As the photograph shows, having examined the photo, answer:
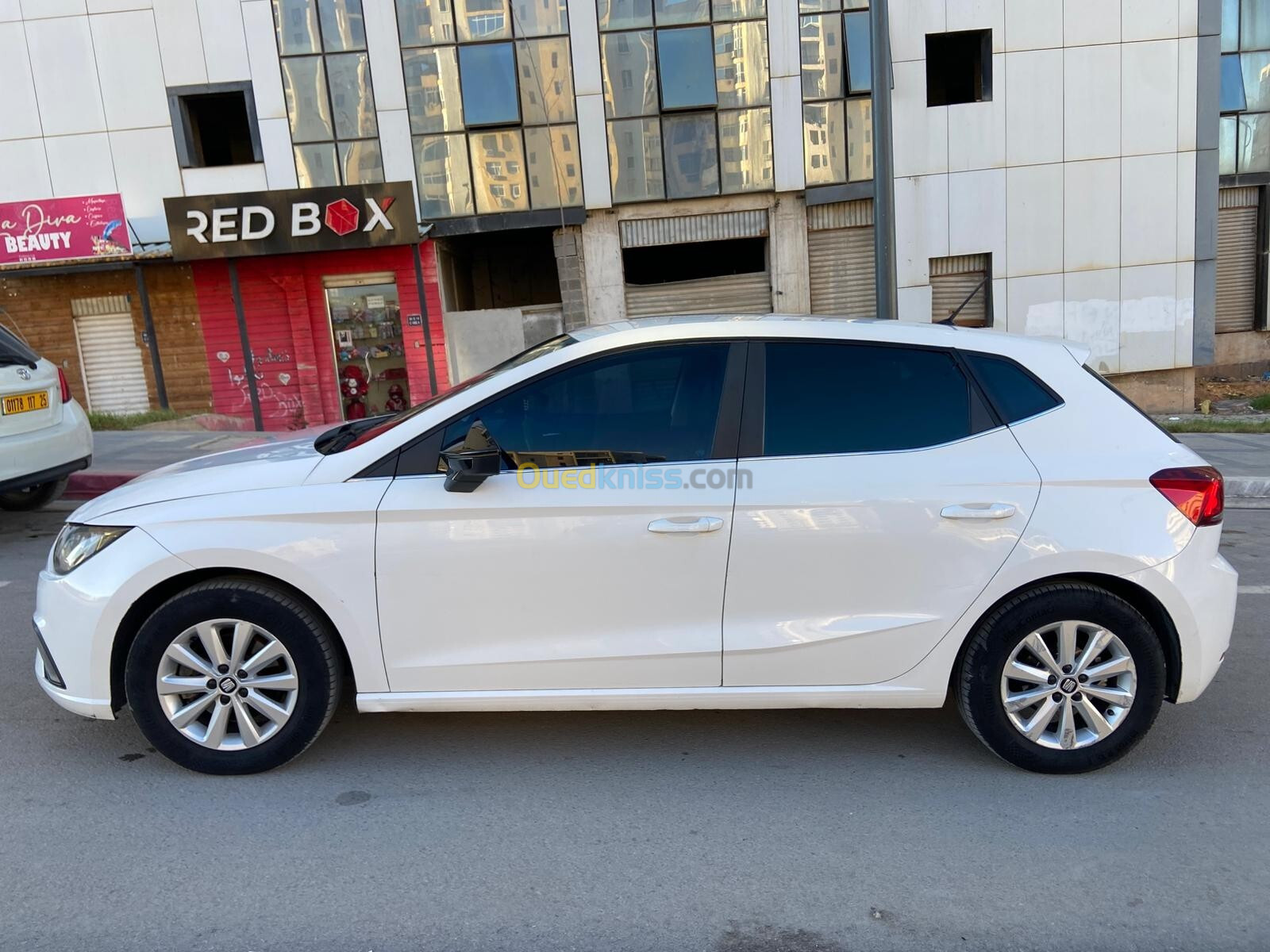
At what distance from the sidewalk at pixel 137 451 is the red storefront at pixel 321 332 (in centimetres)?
91

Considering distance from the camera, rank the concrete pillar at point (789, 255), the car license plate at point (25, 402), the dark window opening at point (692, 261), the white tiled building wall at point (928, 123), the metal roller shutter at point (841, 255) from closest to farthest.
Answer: the car license plate at point (25, 402) → the white tiled building wall at point (928, 123) → the concrete pillar at point (789, 255) → the metal roller shutter at point (841, 255) → the dark window opening at point (692, 261)

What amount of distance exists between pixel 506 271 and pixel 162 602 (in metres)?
14.9

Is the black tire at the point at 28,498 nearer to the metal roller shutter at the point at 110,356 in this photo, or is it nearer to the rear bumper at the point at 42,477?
the rear bumper at the point at 42,477

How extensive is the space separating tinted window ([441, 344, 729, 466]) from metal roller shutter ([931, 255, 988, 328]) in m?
11.8

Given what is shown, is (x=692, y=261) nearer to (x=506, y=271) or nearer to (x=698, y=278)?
(x=698, y=278)

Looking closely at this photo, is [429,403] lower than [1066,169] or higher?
lower

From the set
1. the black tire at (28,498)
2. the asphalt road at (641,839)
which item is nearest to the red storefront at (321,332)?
the black tire at (28,498)

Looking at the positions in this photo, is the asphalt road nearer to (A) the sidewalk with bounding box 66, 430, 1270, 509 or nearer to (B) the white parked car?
(B) the white parked car

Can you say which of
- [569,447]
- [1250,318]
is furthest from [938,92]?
[569,447]

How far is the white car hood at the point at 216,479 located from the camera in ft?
11.1

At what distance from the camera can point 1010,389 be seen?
344 cm

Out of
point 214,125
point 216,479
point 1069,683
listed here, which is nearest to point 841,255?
point 214,125

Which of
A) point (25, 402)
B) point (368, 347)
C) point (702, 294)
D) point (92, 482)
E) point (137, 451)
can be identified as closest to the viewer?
point (25, 402)

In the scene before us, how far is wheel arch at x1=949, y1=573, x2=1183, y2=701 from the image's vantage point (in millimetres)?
3336
